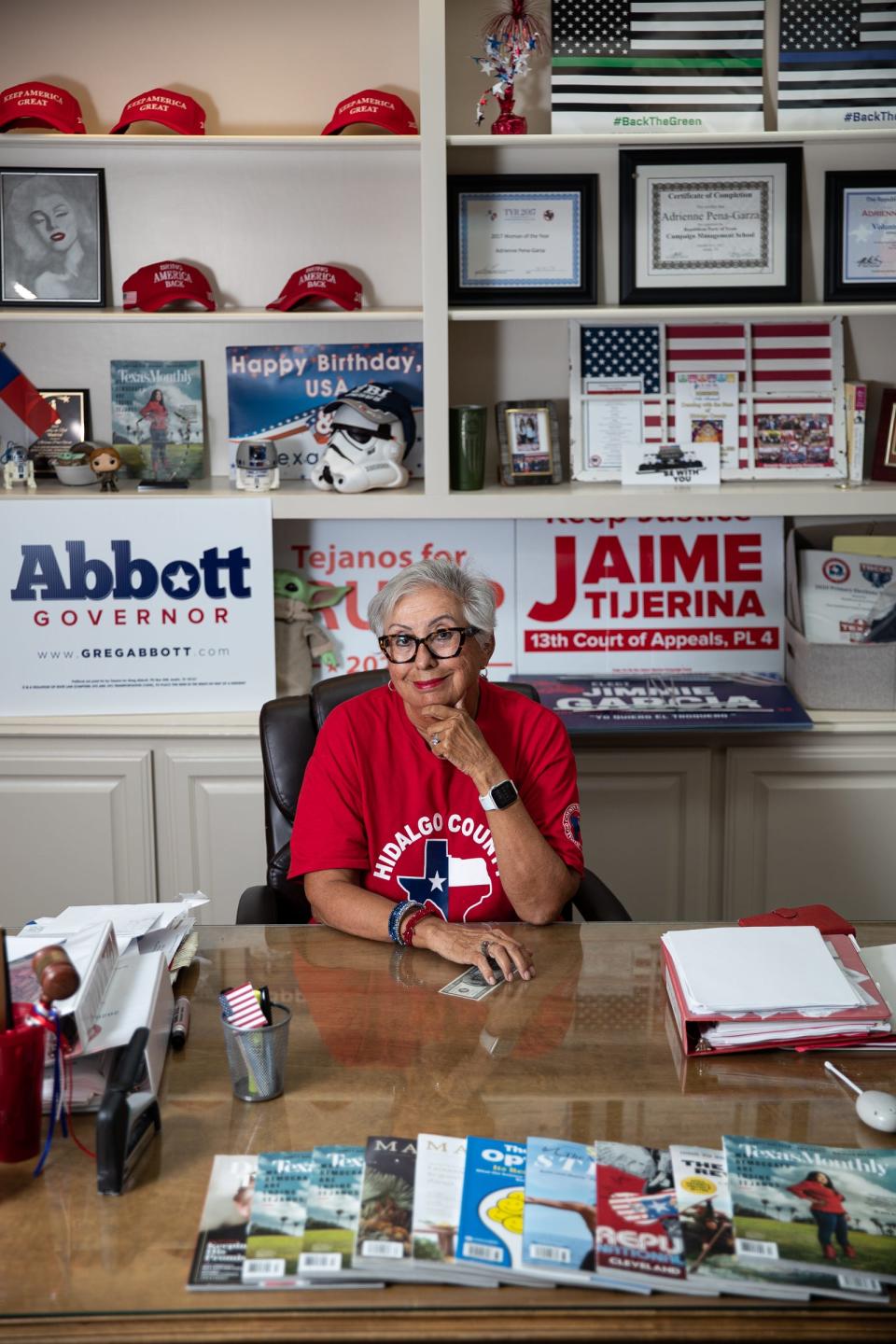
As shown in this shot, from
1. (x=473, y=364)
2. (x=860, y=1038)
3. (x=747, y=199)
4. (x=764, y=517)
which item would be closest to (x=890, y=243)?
(x=747, y=199)

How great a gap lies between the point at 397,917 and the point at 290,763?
55 cm

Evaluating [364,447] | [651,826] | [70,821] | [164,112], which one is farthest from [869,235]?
[70,821]

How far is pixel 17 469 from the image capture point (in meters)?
3.45

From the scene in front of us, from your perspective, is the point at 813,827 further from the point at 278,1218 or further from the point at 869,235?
the point at 278,1218

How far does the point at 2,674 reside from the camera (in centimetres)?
336

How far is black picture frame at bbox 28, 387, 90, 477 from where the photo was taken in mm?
3518

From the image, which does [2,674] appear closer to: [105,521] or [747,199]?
[105,521]

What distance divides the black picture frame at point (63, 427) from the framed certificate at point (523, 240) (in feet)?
3.42

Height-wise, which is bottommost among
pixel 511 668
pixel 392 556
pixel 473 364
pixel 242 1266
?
pixel 242 1266

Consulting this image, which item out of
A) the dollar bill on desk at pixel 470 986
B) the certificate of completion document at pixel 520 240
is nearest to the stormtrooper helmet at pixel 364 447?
the certificate of completion document at pixel 520 240

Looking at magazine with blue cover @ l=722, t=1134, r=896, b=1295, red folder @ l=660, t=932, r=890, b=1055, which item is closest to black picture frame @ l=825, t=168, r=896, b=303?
red folder @ l=660, t=932, r=890, b=1055

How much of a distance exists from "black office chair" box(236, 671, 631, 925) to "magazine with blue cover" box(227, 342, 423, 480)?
3.81 ft

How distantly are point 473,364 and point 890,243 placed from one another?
1114 mm

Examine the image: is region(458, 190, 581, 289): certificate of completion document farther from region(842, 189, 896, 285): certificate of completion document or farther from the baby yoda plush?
the baby yoda plush
